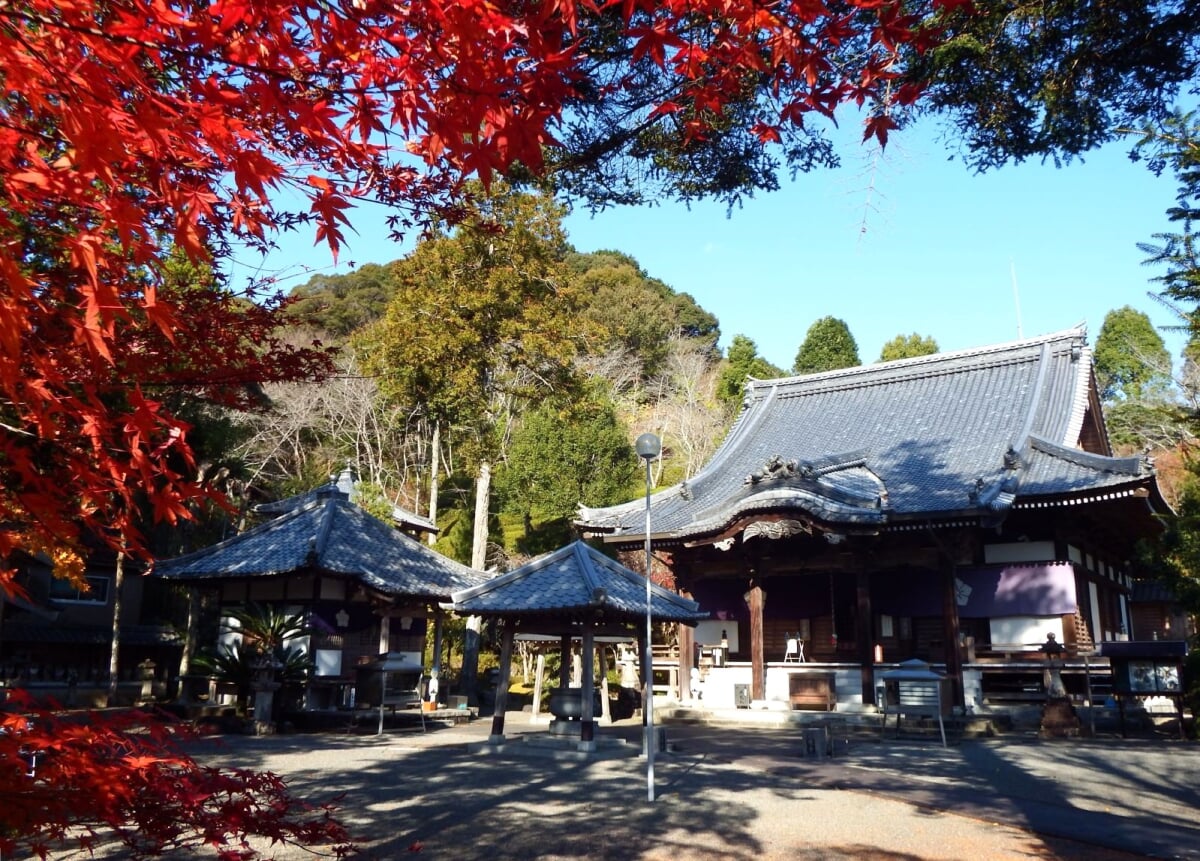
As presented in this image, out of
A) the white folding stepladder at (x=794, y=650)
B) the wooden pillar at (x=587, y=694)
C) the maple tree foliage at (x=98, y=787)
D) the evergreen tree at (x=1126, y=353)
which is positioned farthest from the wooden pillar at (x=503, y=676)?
the evergreen tree at (x=1126, y=353)

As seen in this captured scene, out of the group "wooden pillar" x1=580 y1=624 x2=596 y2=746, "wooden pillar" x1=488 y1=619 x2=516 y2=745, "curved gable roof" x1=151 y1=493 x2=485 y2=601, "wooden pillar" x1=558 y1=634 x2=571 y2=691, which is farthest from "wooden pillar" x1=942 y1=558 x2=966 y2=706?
"curved gable roof" x1=151 y1=493 x2=485 y2=601

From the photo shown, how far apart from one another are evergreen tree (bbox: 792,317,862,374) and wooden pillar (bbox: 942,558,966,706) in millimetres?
26801

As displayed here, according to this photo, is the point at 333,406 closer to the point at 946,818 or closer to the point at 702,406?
the point at 702,406

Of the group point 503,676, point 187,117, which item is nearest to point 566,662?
point 503,676

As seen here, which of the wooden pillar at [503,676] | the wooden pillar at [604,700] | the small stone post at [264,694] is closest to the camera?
the wooden pillar at [503,676]

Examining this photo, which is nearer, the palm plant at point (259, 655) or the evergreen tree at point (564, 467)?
the palm plant at point (259, 655)

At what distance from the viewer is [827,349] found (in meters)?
45.4

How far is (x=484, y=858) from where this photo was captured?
6.58 meters

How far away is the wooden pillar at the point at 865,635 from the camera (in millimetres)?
18156

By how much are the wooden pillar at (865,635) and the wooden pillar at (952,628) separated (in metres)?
1.47

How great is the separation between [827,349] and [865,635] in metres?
28.9

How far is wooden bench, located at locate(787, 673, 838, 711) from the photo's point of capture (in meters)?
18.3

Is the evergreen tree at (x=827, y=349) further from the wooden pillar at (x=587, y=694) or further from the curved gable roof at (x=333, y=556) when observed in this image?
the wooden pillar at (x=587, y=694)

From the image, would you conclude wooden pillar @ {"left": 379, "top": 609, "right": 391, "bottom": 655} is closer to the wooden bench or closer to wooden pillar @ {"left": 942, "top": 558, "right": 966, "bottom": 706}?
the wooden bench
